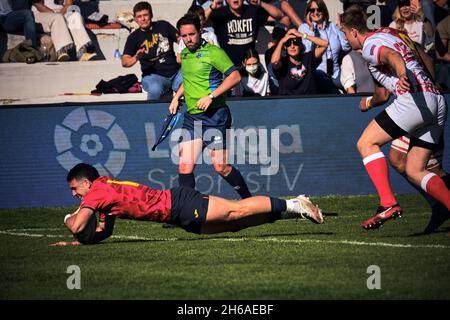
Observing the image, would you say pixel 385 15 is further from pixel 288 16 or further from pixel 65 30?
pixel 65 30

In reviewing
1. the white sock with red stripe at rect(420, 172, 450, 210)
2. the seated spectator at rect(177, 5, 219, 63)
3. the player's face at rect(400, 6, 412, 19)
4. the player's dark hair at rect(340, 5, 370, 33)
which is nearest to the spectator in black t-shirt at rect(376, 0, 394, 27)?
the player's face at rect(400, 6, 412, 19)

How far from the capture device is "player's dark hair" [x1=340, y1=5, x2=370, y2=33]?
9.88 metres

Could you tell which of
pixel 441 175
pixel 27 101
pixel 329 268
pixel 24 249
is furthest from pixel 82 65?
pixel 329 268

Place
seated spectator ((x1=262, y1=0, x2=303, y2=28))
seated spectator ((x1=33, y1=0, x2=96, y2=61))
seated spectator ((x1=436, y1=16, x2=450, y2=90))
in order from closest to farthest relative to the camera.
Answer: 1. seated spectator ((x1=436, y1=16, x2=450, y2=90))
2. seated spectator ((x1=262, y1=0, x2=303, y2=28))
3. seated spectator ((x1=33, y1=0, x2=96, y2=61))

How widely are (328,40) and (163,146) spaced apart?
349cm

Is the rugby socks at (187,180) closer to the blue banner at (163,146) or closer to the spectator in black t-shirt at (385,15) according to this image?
the blue banner at (163,146)

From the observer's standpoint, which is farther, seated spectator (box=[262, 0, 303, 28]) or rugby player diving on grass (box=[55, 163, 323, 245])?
seated spectator (box=[262, 0, 303, 28])

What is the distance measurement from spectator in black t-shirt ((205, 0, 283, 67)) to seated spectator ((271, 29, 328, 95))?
72 centimetres

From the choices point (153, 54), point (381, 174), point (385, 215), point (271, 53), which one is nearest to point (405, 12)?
point (271, 53)

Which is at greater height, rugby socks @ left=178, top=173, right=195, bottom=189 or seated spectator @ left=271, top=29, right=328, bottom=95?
seated spectator @ left=271, top=29, right=328, bottom=95

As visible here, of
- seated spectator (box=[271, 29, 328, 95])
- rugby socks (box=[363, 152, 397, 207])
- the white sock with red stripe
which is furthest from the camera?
seated spectator (box=[271, 29, 328, 95])

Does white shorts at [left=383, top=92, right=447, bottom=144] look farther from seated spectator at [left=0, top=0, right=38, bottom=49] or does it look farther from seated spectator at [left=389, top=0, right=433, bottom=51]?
seated spectator at [left=0, top=0, right=38, bottom=49]

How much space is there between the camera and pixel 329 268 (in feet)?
26.6

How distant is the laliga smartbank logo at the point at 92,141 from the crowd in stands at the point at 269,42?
3.51 feet
